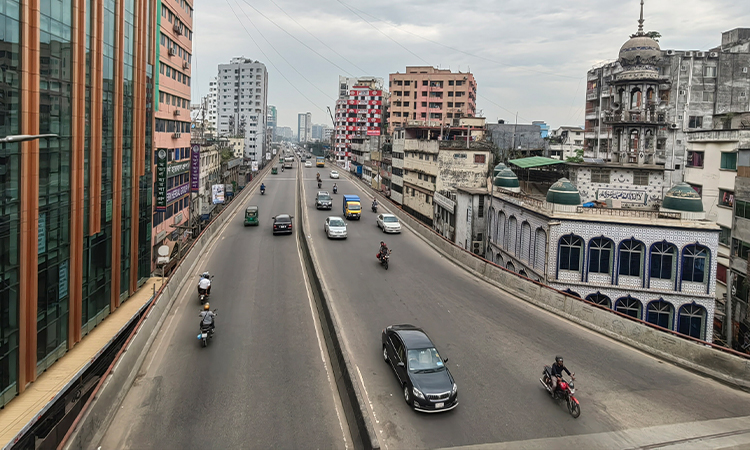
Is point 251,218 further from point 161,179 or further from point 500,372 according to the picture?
point 500,372

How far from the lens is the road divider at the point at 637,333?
1573 cm

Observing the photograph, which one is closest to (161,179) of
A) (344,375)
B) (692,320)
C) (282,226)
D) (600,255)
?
(282,226)

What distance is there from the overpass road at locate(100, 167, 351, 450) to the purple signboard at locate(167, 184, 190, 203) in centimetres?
2108

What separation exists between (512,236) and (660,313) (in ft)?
32.4

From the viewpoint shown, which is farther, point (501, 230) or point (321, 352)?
point (501, 230)

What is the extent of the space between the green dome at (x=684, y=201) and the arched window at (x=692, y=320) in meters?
5.00

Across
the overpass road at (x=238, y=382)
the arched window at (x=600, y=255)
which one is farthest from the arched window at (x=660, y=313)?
the overpass road at (x=238, y=382)

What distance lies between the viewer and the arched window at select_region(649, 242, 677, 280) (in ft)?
82.0

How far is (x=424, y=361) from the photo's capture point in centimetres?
1427

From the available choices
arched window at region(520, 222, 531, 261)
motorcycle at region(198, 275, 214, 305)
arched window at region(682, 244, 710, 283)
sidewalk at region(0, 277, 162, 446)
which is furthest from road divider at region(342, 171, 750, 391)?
sidewalk at region(0, 277, 162, 446)

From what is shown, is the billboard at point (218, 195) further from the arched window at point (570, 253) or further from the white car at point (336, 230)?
the arched window at point (570, 253)

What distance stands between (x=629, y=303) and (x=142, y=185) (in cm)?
2907

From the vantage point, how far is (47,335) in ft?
62.9

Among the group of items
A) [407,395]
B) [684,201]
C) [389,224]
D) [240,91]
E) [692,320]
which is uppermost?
[240,91]
